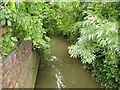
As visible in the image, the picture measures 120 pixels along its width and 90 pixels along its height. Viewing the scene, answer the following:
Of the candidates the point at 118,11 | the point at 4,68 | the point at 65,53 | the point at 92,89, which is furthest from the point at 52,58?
the point at 4,68

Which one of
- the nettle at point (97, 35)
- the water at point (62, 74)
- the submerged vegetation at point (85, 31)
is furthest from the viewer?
the water at point (62, 74)

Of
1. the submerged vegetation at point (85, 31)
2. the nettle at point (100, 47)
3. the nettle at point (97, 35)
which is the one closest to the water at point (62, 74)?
the submerged vegetation at point (85, 31)

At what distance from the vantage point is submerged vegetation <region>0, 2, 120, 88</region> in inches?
60.2

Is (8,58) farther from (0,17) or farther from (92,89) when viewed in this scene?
(92,89)

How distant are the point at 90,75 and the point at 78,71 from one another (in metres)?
0.53

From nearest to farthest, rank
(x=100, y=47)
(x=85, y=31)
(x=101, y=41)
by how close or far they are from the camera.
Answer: (x=101, y=41)
(x=85, y=31)
(x=100, y=47)

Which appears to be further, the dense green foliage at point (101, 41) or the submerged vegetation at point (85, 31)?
the dense green foliage at point (101, 41)

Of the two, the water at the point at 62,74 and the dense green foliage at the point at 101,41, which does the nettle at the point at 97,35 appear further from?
the water at the point at 62,74

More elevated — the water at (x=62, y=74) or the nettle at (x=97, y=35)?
the nettle at (x=97, y=35)

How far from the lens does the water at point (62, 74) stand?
386 centimetres

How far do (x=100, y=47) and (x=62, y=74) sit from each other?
6.37ft

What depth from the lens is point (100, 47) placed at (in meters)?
3.36

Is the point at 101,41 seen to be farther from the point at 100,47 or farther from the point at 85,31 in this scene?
the point at 100,47

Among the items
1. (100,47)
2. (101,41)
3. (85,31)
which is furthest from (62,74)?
(101,41)
